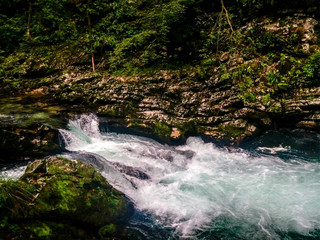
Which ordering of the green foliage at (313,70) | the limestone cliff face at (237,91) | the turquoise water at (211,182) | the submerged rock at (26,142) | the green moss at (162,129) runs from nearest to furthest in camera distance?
1. the turquoise water at (211,182)
2. the submerged rock at (26,142)
3. the green foliage at (313,70)
4. the limestone cliff face at (237,91)
5. the green moss at (162,129)

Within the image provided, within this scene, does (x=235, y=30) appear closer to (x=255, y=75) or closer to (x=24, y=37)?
(x=255, y=75)

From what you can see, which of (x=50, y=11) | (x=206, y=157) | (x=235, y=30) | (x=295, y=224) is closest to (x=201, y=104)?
(x=206, y=157)

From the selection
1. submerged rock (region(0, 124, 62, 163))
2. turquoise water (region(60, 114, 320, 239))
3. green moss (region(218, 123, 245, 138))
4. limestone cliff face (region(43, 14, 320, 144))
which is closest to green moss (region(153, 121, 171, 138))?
limestone cliff face (region(43, 14, 320, 144))

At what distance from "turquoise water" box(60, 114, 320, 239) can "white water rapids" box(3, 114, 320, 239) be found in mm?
19

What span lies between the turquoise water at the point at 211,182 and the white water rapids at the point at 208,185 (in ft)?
0.06

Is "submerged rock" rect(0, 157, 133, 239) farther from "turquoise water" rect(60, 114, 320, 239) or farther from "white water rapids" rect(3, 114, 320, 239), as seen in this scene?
"white water rapids" rect(3, 114, 320, 239)

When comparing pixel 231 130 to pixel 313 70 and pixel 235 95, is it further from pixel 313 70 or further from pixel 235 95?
pixel 313 70

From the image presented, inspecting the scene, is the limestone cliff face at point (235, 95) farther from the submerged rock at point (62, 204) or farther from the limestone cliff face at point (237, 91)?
the submerged rock at point (62, 204)

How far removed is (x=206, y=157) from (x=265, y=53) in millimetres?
4356

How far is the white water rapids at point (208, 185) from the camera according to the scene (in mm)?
4512

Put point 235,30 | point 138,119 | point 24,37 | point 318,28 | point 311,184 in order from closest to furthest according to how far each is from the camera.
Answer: point 311,184
point 318,28
point 138,119
point 235,30
point 24,37

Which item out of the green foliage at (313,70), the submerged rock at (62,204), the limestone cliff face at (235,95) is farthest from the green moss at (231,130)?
the submerged rock at (62,204)

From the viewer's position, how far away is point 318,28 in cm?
772

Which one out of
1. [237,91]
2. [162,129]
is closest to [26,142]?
[162,129]
